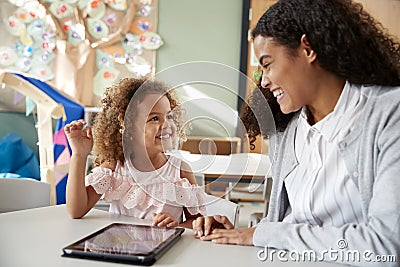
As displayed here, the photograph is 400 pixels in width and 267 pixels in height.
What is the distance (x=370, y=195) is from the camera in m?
0.83

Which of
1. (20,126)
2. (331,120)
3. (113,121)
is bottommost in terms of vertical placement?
(20,126)

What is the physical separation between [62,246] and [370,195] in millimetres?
539

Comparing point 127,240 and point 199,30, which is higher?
point 199,30

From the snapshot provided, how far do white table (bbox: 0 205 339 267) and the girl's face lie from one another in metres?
0.19

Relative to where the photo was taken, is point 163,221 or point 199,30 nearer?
point 163,221

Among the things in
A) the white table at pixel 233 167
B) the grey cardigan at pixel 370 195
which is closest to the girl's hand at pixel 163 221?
the white table at pixel 233 167

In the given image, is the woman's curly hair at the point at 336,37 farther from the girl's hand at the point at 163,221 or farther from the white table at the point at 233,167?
the girl's hand at the point at 163,221

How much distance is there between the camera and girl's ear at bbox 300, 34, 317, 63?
92 cm

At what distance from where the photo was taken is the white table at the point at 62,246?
781 mm

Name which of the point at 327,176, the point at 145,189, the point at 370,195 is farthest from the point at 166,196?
the point at 370,195

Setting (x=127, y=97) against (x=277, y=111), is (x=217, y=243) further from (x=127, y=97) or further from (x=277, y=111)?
(x=127, y=97)

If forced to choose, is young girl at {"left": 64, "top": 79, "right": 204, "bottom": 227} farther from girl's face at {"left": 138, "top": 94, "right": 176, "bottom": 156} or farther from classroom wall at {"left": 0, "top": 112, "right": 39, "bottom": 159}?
classroom wall at {"left": 0, "top": 112, "right": 39, "bottom": 159}

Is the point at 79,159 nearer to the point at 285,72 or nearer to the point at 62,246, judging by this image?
the point at 62,246

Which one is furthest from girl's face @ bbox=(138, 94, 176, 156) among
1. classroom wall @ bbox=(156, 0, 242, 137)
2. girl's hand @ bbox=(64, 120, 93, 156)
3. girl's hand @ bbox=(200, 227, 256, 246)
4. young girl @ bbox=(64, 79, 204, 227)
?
classroom wall @ bbox=(156, 0, 242, 137)
